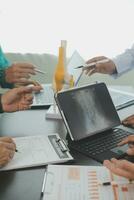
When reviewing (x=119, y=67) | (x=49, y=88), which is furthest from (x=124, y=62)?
(x=49, y=88)

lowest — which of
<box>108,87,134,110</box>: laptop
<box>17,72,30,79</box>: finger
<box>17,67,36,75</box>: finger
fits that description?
<box>108,87,134,110</box>: laptop

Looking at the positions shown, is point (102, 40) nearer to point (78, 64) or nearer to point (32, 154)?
point (78, 64)

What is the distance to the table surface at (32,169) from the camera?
82 centimetres

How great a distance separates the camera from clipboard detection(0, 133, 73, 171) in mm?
954

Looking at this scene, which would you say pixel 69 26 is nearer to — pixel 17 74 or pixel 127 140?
pixel 17 74

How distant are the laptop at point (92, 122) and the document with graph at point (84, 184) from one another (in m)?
0.10

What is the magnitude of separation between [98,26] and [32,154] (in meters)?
1.58

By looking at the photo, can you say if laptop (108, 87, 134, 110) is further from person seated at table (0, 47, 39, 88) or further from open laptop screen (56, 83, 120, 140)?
person seated at table (0, 47, 39, 88)

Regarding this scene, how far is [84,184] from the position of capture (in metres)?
0.84

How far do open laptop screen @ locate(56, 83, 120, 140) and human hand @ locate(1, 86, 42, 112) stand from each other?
17 cm

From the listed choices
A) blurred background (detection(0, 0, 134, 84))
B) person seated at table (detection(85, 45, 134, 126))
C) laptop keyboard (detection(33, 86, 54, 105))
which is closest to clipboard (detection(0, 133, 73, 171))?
laptop keyboard (detection(33, 86, 54, 105))

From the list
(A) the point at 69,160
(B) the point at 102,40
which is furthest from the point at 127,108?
(B) the point at 102,40

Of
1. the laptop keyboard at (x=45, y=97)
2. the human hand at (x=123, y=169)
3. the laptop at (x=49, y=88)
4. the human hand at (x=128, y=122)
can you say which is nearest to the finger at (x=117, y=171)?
the human hand at (x=123, y=169)

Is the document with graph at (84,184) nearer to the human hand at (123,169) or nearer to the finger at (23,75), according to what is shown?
the human hand at (123,169)
